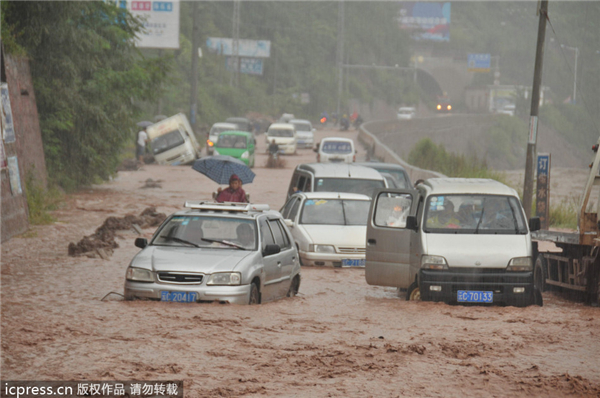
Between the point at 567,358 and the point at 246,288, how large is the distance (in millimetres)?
3669

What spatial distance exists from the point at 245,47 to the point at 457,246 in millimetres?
90786

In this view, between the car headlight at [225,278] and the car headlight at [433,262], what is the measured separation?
2475 mm

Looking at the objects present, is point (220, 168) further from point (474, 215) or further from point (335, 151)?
point (335, 151)

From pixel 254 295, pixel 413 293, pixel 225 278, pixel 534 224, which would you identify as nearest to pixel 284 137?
pixel 413 293

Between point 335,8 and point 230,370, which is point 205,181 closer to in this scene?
Answer: point 230,370

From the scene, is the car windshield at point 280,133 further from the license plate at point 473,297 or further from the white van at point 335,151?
the license plate at point 473,297

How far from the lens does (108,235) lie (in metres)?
19.2

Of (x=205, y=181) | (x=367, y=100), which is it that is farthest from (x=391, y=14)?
(x=205, y=181)

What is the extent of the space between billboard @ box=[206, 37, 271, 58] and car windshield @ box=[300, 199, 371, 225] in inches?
3311

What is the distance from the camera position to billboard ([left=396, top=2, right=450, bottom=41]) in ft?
409

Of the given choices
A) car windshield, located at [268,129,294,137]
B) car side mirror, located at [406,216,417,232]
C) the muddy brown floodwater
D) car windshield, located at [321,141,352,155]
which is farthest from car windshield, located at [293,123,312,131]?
car side mirror, located at [406,216,417,232]

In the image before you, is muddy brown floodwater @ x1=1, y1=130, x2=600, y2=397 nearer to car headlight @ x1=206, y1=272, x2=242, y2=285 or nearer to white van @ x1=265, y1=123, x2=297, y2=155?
car headlight @ x1=206, y1=272, x2=242, y2=285

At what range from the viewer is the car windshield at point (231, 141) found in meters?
40.7

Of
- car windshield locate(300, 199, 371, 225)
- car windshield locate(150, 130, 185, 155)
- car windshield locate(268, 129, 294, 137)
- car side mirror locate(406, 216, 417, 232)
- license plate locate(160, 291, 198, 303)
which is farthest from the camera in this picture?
car windshield locate(268, 129, 294, 137)
